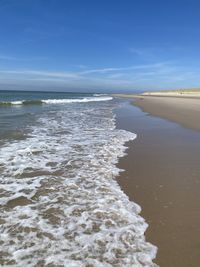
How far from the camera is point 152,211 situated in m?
4.66

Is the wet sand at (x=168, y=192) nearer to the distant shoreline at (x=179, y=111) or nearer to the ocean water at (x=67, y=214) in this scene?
the ocean water at (x=67, y=214)

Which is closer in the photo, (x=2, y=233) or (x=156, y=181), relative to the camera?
(x=2, y=233)

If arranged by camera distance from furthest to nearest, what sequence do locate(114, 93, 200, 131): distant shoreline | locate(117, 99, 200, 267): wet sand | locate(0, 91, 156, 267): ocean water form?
locate(114, 93, 200, 131): distant shoreline < locate(117, 99, 200, 267): wet sand < locate(0, 91, 156, 267): ocean water

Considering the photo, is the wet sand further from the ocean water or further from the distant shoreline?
the distant shoreline

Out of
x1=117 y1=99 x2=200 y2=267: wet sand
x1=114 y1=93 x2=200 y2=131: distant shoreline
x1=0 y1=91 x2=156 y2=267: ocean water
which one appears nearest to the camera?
x1=0 y1=91 x2=156 y2=267: ocean water

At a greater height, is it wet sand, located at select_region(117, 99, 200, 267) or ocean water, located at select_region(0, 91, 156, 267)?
wet sand, located at select_region(117, 99, 200, 267)

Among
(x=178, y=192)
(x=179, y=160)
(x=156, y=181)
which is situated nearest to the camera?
(x=178, y=192)

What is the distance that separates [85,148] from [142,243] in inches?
231

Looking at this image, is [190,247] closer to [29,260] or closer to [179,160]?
[29,260]

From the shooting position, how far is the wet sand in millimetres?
3602

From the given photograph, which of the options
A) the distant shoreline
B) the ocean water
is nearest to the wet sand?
the ocean water

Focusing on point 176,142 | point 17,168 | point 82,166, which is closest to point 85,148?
point 82,166

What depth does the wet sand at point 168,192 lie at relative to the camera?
3.60m

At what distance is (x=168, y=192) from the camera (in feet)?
17.9
